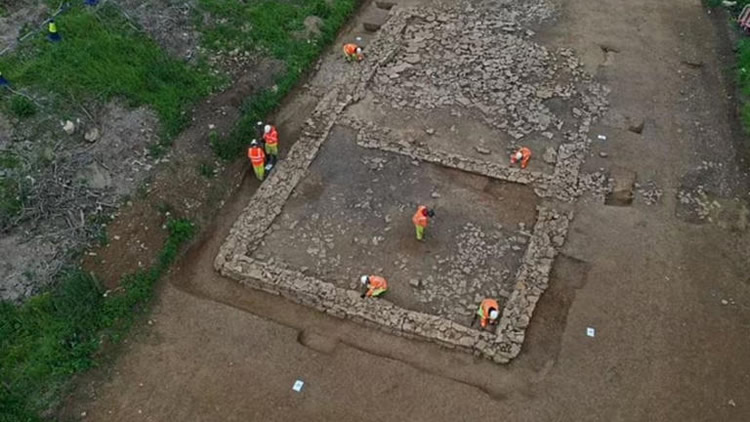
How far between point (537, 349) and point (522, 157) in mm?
5313

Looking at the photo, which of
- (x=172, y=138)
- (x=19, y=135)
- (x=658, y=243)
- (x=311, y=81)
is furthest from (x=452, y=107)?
(x=19, y=135)

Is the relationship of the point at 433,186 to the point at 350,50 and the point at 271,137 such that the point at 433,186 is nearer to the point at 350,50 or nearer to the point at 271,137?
the point at 271,137

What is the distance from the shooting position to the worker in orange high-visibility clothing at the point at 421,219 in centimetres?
1348

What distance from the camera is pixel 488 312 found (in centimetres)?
1236

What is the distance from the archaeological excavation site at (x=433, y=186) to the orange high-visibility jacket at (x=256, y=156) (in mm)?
636

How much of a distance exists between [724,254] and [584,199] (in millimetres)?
3190

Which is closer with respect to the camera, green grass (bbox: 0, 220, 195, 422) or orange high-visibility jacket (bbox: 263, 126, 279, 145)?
green grass (bbox: 0, 220, 195, 422)

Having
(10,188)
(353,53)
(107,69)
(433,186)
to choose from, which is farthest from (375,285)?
(107,69)

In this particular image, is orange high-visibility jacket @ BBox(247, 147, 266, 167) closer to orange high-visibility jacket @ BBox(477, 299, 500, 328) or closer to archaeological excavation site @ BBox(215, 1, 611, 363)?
archaeological excavation site @ BBox(215, 1, 611, 363)

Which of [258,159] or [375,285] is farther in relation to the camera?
[258,159]

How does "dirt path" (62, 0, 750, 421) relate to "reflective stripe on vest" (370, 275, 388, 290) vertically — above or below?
below

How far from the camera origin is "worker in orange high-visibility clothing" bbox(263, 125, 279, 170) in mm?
15413

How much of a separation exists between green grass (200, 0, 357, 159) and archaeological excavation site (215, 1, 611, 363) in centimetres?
78

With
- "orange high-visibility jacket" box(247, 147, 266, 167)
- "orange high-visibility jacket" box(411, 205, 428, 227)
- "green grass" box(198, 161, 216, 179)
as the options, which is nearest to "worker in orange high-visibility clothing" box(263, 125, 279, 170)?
"orange high-visibility jacket" box(247, 147, 266, 167)
